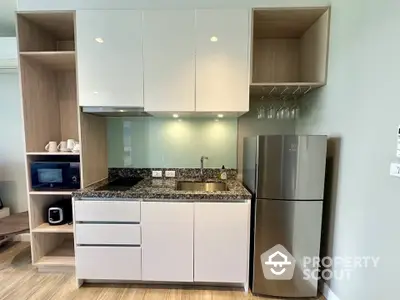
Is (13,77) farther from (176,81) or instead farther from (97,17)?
(176,81)

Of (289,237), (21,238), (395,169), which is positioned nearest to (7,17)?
(21,238)

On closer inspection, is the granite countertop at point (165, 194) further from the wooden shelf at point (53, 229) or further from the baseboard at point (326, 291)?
the baseboard at point (326, 291)

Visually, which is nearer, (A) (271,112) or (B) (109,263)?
(B) (109,263)

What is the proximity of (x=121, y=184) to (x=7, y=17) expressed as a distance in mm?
2200

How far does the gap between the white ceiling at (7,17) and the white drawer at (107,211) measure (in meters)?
2.03

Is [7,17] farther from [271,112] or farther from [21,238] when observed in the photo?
[271,112]

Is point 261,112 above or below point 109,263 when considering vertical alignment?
above

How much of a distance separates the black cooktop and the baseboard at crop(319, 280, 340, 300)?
6.43 feet

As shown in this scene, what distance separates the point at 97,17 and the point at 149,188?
1607 mm

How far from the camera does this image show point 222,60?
199 centimetres

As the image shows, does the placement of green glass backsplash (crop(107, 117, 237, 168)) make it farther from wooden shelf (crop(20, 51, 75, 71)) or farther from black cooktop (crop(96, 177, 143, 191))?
wooden shelf (crop(20, 51, 75, 71))

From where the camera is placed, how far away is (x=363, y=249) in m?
1.49

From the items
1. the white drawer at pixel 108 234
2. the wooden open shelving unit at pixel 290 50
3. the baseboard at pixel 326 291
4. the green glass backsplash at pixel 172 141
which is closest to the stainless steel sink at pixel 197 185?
the green glass backsplash at pixel 172 141

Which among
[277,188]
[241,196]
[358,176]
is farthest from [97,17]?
[358,176]
